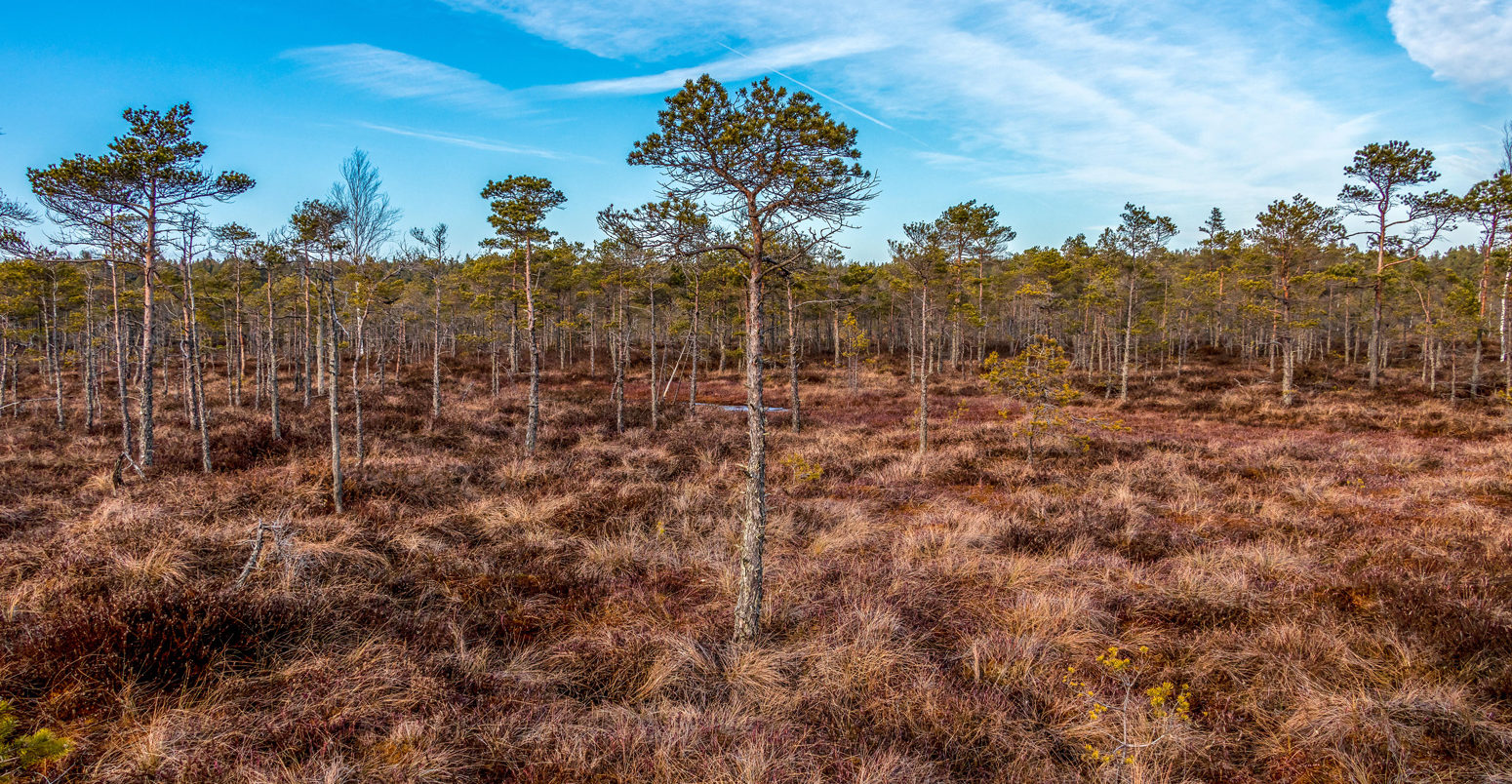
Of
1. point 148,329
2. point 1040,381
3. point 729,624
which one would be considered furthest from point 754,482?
point 148,329

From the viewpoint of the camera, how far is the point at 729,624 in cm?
618

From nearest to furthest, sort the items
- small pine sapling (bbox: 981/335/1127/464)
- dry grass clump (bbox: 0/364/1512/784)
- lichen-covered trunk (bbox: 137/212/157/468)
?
dry grass clump (bbox: 0/364/1512/784) < lichen-covered trunk (bbox: 137/212/157/468) < small pine sapling (bbox: 981/335/1127/464)

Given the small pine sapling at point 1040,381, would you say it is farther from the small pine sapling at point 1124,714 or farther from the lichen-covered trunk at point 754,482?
the lichen-covered trunk at point 754,482

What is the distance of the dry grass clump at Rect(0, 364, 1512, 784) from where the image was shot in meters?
4.03

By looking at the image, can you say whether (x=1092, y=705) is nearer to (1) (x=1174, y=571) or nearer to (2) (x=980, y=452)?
(1) (x=1174, y=571)

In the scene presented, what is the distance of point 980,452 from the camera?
15.7m

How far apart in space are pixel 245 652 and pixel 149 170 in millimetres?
13206

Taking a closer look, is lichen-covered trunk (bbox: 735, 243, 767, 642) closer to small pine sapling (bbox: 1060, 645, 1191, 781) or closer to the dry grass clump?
the dry grass clump

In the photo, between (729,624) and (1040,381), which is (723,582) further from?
(1040,381)

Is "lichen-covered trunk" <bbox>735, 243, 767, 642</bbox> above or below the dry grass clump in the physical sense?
above

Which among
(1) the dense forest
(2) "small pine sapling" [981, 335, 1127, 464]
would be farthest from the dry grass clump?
(2) "small pine sapling" [981, 335, 1127, 464]

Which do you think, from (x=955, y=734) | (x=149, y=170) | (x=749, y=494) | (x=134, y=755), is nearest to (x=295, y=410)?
(x=149, y=170)

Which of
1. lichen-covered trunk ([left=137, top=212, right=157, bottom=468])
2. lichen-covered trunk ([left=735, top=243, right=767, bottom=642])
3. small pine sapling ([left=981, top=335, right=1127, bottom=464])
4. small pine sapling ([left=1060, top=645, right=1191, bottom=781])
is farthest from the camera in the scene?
small pine sapling ([left=981, top=335, right=1127, bottom=464])

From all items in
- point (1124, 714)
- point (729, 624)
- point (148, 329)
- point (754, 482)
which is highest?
point (148, 329)
